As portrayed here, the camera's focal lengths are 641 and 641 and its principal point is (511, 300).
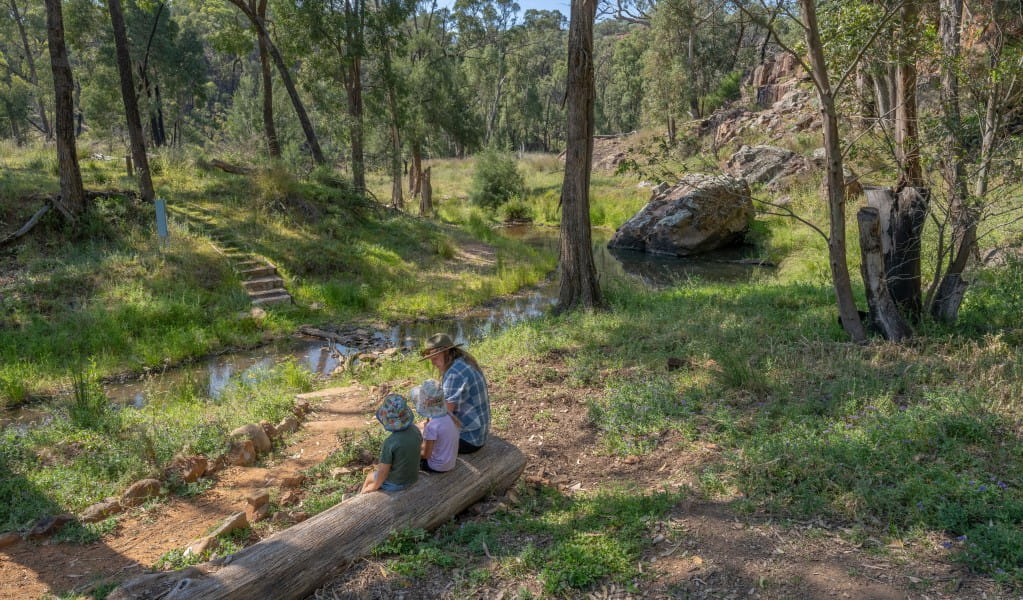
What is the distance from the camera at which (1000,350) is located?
6.20m

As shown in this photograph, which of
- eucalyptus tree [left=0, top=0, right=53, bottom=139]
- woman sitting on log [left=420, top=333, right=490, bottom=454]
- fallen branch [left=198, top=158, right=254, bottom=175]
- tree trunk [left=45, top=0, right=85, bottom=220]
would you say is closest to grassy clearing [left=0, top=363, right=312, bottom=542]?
woman sitting on log [left=420, top=333, right=490, bottom=454]

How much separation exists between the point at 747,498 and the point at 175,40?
A: 41.7 m

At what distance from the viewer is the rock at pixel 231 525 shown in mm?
4426

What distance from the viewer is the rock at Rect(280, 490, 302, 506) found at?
500cm

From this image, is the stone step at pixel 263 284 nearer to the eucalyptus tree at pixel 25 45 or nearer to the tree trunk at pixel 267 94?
the tree trunk at pixel 267 94

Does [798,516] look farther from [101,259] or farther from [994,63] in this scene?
A: [101,259]

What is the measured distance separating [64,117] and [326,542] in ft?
43.0

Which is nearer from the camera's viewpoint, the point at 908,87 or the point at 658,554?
the point at 658,554

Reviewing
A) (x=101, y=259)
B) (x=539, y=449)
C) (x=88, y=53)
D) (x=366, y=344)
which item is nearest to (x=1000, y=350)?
(x=539, y=449)

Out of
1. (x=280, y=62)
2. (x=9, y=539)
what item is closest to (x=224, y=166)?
(x=280, y=62)

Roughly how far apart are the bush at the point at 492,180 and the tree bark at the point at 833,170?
24.1 m

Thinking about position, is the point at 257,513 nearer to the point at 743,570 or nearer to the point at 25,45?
the point at 743,570

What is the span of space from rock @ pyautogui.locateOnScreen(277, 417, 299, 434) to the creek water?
2.09m

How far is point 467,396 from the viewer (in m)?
4.80
